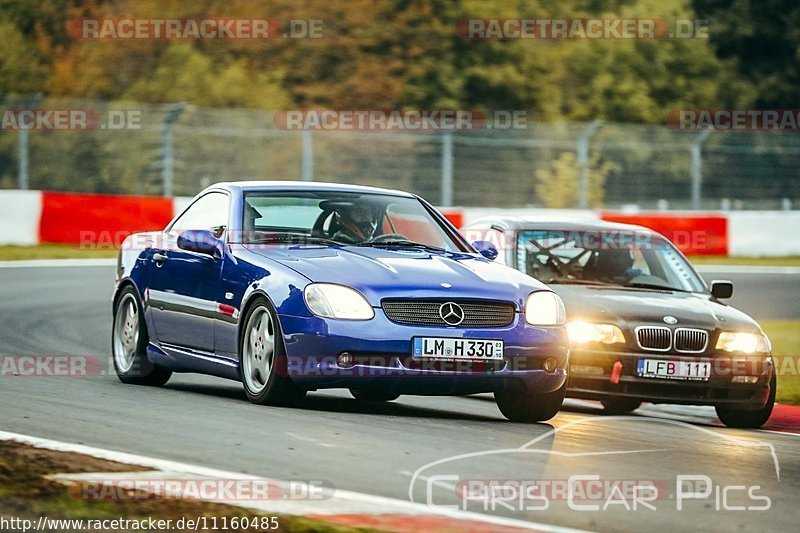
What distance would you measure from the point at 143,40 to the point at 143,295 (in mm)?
34722

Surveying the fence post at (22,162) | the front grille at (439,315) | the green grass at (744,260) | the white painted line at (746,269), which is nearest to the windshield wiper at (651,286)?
the front grille at (439,315)

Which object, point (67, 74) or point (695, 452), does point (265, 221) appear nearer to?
point (695, 452)

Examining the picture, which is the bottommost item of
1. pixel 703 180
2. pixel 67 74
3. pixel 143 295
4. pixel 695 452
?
pixel 695 452

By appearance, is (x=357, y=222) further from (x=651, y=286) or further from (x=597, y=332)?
(x=651, y=286)

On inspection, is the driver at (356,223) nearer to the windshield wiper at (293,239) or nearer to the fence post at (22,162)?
the windshield wiper at (293,239)

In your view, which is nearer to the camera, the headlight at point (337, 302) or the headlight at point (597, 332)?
the headlight at point (337, 302)

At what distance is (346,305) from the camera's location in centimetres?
939

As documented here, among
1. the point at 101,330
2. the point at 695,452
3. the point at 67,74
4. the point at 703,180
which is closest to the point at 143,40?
the point at 67,74

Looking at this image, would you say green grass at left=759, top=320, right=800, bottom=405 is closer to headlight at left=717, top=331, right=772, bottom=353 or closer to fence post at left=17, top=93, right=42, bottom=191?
headlight at left=717, top=331, right=772, bottom=353

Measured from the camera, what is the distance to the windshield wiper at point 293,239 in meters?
10.4

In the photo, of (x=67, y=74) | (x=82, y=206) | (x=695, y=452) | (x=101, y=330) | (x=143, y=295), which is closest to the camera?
(x=695, y=452)

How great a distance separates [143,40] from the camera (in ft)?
148

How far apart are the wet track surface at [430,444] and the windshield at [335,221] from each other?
1027 mm

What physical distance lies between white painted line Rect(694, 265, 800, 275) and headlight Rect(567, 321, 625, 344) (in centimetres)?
1724
